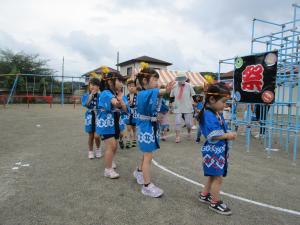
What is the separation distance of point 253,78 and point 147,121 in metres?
3.62

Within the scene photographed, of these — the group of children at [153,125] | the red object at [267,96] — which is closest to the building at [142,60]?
the red object at [267,96]

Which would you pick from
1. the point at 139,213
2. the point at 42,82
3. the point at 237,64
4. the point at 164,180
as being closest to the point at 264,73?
the point at 237,64

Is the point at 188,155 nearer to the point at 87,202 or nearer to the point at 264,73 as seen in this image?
the point at 264,73

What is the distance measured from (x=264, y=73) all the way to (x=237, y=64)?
0.83 m

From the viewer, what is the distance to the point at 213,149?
120 inches

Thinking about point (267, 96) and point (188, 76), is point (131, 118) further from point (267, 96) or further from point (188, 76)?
point (188, 76)

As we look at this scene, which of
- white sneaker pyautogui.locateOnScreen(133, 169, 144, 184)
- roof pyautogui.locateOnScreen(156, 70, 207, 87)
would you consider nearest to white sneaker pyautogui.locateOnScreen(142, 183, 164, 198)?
white sneaker pyautogui.locateOnScreen(133, 169, 144, 184)

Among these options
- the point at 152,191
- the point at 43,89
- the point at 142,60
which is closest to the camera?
the point at 152,191

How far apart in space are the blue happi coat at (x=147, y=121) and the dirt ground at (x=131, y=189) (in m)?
0.70

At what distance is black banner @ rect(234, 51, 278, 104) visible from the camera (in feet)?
18.7

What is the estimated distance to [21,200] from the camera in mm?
3279

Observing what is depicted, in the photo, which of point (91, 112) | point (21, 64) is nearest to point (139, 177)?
point (91, 112)

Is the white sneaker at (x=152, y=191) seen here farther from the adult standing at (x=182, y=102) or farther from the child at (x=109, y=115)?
the adult standing at (x=182, y=102)

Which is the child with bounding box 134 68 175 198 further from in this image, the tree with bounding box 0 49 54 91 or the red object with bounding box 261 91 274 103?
the tree with bounding box 0 49 54 91
